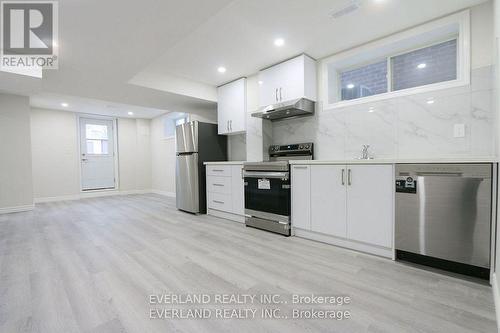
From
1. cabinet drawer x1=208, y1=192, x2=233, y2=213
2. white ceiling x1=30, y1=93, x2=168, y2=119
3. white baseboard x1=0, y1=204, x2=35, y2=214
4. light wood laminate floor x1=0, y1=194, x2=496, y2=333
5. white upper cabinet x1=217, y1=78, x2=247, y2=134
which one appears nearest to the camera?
light wood laminate floor x1=0, y1=194, x2=496, y2=333

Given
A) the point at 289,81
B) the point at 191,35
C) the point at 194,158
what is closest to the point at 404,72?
the point at 289,81

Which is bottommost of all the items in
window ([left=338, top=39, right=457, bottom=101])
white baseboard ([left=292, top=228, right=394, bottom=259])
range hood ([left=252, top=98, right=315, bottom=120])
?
white baseboard ([left=292, top=228, right=394, bottom=259])

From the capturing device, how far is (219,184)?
12.2ft

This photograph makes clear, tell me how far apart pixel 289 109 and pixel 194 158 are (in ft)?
6.29

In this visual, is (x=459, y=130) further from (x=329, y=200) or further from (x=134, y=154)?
(x=134, y=154)

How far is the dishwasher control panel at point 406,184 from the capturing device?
6.12 ft

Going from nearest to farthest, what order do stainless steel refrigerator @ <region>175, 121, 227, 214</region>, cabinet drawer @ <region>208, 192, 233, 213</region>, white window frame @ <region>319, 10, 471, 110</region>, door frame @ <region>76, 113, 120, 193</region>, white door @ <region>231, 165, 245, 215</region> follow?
white window frame @ <region>319, 10, 471, 110</region>
white door @ <region>231, 165, 245, 215</region>
cabinet drawer @ <region>208, 192, 233, 213</region>
stainless steel refrigerator @ <region>175, 121, 227, 214</region>
door frame @ <region>76, 113, 120, 193</region>

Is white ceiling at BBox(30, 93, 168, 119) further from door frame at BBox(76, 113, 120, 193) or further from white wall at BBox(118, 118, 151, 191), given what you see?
white wall at BBox(118, 118, 151, 191)

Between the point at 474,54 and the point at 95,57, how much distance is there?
155 inches

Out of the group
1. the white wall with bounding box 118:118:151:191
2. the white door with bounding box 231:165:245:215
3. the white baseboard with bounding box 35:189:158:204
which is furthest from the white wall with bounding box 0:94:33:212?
the white door with bounding box 231:165:245:215

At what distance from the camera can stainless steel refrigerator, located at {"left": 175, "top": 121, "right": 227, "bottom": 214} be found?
3990 mm

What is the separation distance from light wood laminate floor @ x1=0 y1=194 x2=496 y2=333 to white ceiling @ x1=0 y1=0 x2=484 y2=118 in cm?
217

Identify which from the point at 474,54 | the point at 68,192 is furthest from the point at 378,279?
Answer: the point at 68,192

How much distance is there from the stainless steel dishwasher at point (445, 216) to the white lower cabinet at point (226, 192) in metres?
2.02
